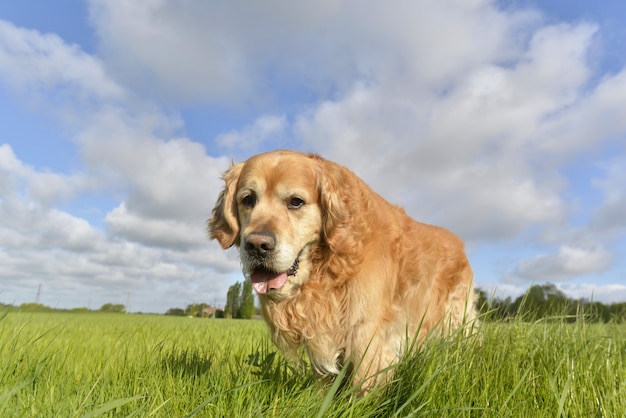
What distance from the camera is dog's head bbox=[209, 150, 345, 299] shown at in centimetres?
355

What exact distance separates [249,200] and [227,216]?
0.34 meters

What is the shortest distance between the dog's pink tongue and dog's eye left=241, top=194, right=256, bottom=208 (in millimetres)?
602

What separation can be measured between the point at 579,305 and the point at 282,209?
3401mm

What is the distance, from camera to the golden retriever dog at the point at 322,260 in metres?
3.70

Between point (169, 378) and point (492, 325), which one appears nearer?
point (169, 378)

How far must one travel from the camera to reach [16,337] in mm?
4156

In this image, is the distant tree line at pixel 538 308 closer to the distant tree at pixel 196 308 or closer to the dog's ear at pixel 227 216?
the dog's ear at pixel 227 216

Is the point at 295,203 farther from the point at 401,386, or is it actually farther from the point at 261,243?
→ the point at 401,386

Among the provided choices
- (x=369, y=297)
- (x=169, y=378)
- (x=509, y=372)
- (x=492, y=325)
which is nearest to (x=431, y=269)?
(x=492, y=325)

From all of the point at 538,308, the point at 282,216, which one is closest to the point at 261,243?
the point at 282,216

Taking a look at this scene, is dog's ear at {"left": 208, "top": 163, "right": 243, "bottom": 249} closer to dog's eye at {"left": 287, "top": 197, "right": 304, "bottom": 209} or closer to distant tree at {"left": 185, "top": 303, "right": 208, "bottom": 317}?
dog's eye at {"left": 287, "top": 197, "right": 304, "bottom": 209}

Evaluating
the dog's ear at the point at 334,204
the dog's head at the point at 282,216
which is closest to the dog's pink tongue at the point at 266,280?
the dog's head at the point at 282,216

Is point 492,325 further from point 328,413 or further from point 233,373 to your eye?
point 233,373

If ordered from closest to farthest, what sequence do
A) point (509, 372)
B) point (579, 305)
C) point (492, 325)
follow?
point (509, 372)
point (492, 325)
point (579, 305)
